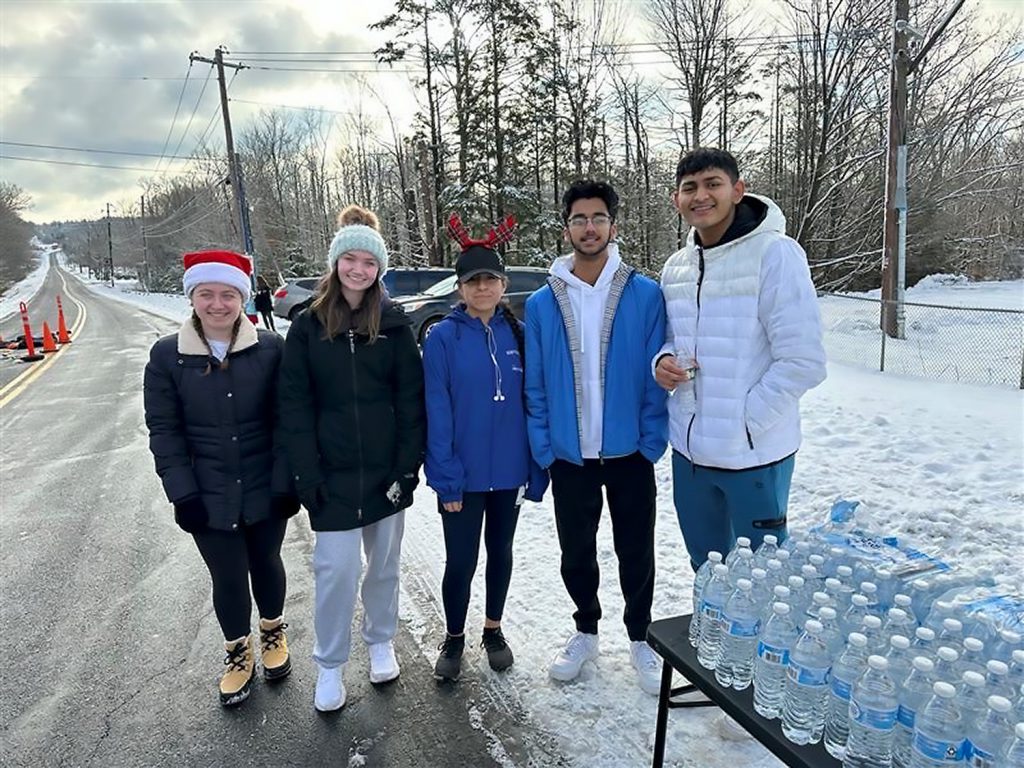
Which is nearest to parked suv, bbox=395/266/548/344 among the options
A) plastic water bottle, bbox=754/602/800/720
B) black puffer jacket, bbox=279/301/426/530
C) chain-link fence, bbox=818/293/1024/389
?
chain-link fence, bbox=818/293/1024/389

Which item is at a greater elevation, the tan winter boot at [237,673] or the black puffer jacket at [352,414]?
the black puffer jacket at [352,414]

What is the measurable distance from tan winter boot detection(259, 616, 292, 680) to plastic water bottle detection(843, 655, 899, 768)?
256cm

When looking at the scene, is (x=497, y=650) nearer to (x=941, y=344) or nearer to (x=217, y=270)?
(x=217, y=270)

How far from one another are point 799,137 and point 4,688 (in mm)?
23161

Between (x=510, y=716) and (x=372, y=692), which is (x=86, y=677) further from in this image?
(x=510, y=716)

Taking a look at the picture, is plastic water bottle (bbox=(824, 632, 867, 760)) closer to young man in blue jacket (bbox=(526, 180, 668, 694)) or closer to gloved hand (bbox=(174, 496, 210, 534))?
A: young man in blue jacket (bbox=(526, 180, 668, 694))

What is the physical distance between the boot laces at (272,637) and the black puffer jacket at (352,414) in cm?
80

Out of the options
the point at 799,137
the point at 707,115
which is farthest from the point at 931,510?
the point at 799,137

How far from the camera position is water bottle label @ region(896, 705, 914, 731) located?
1.36 m

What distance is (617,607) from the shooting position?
137 inches

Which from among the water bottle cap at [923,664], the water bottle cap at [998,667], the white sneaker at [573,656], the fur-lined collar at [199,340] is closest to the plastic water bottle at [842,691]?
the water bottle cap at [923,664]

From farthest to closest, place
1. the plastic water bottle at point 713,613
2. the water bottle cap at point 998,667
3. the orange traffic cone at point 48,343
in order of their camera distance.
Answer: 1. the orange traffic cone at point 48,343
2. the plastic water bottle at point 713,613
3. the water bottle cap at point 998,667

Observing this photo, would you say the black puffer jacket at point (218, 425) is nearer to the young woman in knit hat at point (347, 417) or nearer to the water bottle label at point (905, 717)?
the young woman in knit hat at point (347, 417)

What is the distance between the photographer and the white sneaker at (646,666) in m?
2.81
